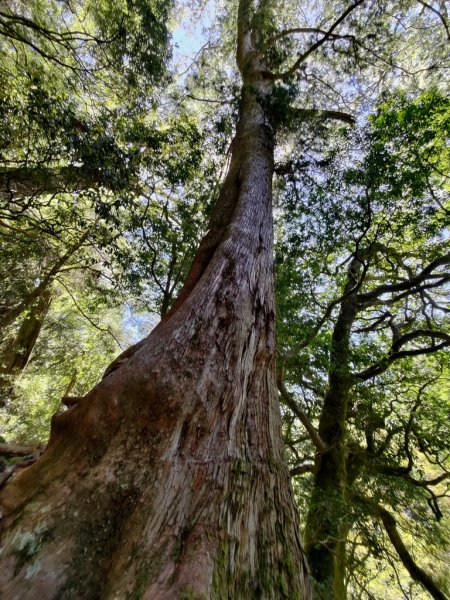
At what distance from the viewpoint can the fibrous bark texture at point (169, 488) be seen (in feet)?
3.11

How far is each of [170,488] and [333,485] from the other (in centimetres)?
426

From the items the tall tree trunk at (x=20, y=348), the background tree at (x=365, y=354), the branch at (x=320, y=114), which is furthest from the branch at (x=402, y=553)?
the tall tree trunk at (x=20, y=348)

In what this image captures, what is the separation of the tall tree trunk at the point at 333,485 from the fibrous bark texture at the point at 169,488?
2.32 m

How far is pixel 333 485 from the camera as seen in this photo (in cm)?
446

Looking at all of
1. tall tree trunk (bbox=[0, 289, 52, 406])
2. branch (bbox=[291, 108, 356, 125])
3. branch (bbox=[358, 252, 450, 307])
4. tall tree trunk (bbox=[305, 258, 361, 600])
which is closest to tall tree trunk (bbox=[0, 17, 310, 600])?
tall tree trunk (bbox=[305, 258, 361, 600])

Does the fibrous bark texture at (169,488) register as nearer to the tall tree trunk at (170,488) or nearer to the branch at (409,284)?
the tall tree trunk at (170,488)

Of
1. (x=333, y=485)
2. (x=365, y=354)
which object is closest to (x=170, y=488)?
(x=333, y=485)

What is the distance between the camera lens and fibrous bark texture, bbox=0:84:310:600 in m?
0.95

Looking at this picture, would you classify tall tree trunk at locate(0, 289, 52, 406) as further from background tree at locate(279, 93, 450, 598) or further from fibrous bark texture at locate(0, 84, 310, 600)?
fibrous bark texture at locate(0, 84, 310, 600)

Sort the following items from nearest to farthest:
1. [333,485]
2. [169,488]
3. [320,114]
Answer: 1. [169,488]
2. [333,485]
3. [320,114]

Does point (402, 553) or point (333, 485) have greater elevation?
point (333, 485)

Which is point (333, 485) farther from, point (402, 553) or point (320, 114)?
point (320, 114)

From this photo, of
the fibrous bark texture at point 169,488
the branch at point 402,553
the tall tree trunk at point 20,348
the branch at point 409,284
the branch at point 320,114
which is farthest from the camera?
the tall tree trunk at point 20,348

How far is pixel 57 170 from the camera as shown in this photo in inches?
180
